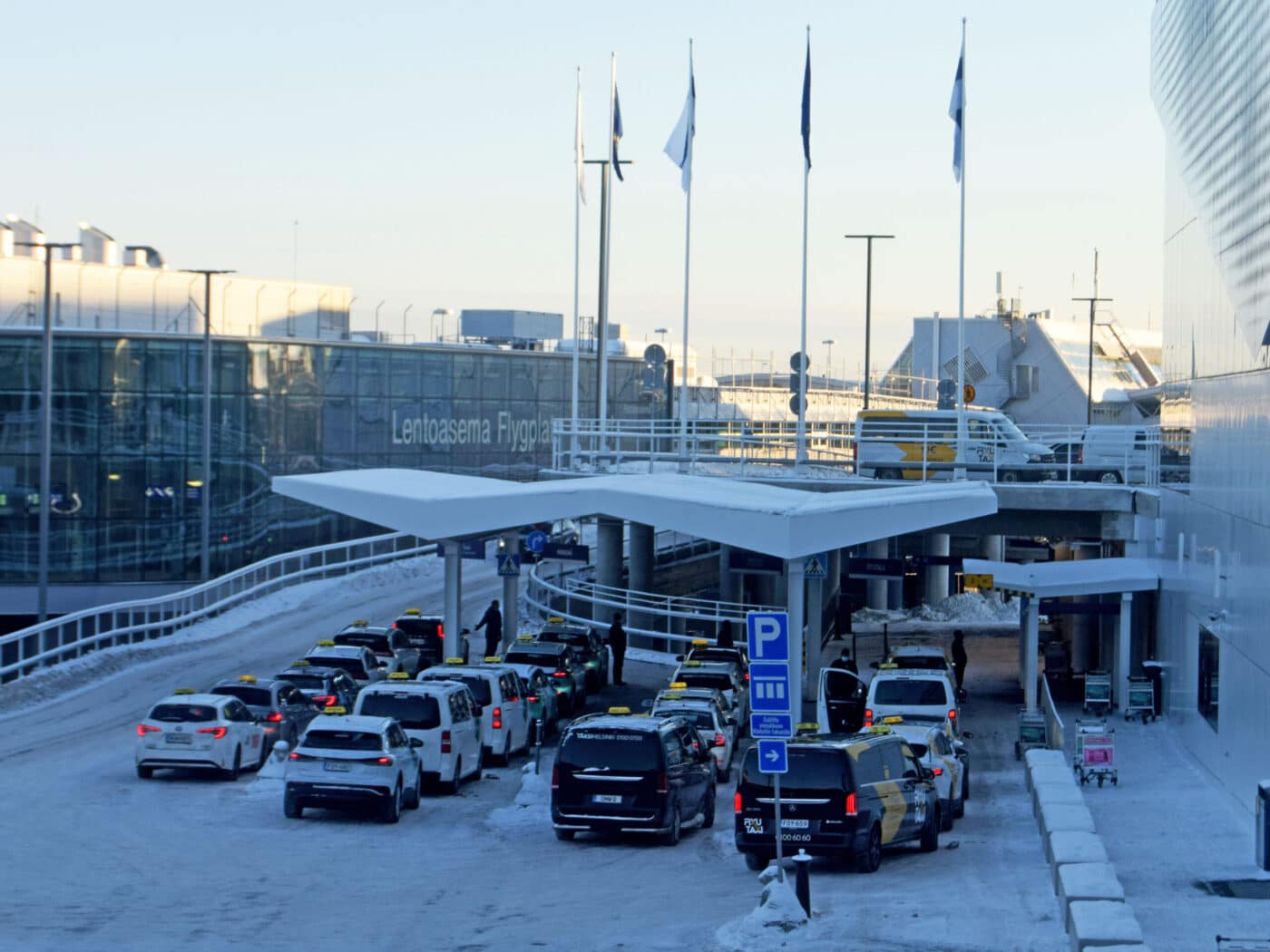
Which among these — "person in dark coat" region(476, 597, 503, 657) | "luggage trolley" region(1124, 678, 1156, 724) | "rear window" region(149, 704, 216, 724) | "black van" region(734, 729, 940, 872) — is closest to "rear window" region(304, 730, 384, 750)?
"rear window" region(149, 704, 216, 724)

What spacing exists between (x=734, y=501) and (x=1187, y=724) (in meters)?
8.34

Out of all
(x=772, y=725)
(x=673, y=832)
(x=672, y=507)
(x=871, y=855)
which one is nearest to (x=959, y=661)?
(x=672, y=507)

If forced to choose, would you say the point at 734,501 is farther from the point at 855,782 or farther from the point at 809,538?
the point at 855,782

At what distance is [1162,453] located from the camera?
1414 inches

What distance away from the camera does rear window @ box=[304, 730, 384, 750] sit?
22.1 meters

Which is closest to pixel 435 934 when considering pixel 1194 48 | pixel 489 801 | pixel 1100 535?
pixel 489 801

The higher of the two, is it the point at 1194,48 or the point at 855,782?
the point at 1194,48

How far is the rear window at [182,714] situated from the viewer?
25297 millimetres

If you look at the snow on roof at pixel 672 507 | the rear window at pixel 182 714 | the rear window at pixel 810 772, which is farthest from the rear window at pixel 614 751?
the snow on roof at pixel 672 507

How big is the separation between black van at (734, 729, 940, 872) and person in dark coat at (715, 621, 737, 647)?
19.6 metres

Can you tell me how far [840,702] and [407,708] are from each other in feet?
33.6

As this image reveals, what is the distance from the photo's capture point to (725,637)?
4147 centimetres

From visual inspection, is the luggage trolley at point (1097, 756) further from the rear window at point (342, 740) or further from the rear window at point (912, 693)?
the rear window at point (342, 740)

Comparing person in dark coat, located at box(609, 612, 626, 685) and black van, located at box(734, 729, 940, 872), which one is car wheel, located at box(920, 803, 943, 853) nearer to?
black van, located at box(734, 729, 940, 872)
